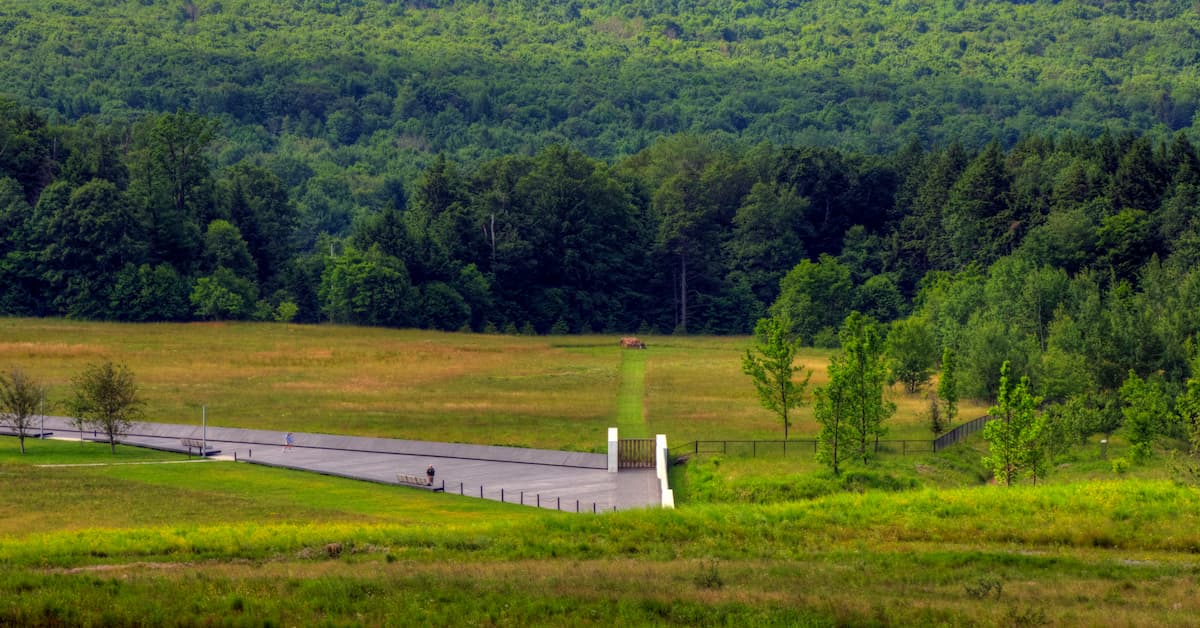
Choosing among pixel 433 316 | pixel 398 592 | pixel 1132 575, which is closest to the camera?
pixel 398 592

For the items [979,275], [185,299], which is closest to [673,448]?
[979,275]

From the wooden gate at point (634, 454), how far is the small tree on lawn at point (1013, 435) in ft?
48.5

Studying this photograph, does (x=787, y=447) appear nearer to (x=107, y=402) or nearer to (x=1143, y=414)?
(x=1143, y=414)

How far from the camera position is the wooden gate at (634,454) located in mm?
57219

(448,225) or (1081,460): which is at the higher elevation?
(448,225)

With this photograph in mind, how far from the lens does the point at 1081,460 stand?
5988cm

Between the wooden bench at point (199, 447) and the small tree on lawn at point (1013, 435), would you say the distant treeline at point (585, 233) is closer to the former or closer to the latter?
the small tree on lawn at point (1013, 435)

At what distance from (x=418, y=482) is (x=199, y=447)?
1372cm

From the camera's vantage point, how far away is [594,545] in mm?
Answer: 35062

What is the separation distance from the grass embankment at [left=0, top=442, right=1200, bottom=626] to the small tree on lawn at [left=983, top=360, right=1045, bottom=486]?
14.8 ft

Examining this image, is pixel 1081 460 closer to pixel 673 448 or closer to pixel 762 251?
pixel 673 448

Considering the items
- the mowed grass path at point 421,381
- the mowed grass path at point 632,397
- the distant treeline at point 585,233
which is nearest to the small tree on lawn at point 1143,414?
the mowed grass path at point 421,381

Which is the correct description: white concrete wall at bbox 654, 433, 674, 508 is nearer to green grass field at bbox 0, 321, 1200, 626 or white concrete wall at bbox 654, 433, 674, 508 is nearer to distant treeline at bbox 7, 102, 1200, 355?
green grass field at bbox 0, 321, 1200, 626

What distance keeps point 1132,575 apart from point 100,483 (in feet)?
119
